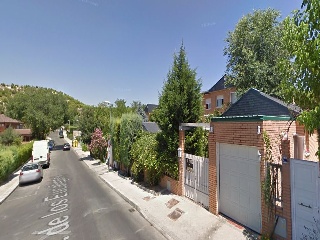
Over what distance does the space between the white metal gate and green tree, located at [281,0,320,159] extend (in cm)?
509

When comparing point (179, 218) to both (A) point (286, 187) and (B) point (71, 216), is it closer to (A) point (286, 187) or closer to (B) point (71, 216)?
(A) point (286, 187)

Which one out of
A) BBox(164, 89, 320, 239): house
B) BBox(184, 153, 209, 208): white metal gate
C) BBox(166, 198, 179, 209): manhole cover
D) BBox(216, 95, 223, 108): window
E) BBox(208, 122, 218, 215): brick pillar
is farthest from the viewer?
BBox(216, 95, 223, 108): window

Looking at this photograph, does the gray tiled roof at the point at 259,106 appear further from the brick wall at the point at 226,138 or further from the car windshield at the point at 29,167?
the car windshield at the point at 29,167

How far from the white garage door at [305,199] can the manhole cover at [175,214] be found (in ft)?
13.4

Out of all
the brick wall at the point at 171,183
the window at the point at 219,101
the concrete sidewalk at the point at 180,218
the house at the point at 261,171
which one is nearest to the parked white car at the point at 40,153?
the concrete sidewalk at the point at 180,218

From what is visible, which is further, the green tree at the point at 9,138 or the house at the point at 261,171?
the green tree at the point at 9,138

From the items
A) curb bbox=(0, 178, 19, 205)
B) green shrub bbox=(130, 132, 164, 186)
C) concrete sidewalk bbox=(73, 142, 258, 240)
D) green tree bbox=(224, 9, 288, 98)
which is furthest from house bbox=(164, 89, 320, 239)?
curb bbox=(0, 178, 19, 205)

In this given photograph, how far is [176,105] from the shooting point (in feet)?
34.5

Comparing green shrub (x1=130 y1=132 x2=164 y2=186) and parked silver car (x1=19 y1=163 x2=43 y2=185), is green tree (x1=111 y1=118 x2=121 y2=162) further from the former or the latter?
parked silver car (x1=19 y1=163 x2=43 y2=185)

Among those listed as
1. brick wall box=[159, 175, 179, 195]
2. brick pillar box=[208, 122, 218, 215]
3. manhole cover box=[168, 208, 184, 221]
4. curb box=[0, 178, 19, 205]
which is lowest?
curb box=[0, 178, 19, 205]

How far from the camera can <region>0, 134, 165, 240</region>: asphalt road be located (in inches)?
306

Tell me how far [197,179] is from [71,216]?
571cm

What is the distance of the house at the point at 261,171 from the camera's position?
5.44 meters

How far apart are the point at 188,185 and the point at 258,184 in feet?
13.4
